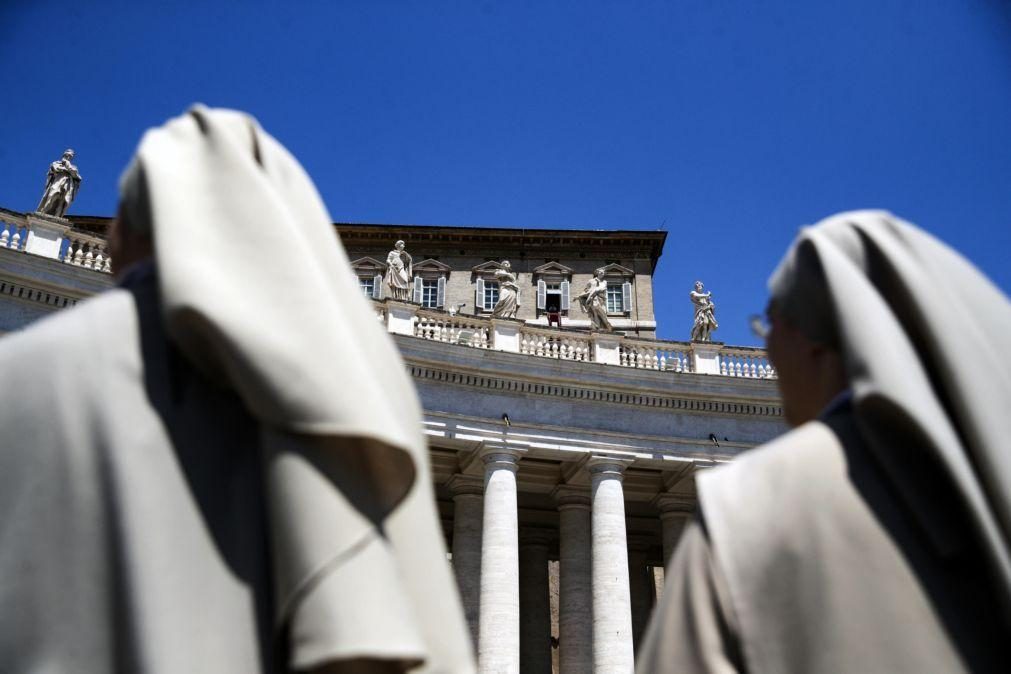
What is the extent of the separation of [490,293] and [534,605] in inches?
797

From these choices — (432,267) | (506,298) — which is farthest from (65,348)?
(432,267)

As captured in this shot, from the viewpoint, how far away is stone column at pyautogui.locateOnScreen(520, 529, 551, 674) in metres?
28.0

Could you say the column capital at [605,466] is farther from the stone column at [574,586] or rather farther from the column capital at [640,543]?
the column capital at [640,543]

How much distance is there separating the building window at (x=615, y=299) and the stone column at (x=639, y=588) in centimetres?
1646

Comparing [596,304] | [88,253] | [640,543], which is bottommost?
[640,543]

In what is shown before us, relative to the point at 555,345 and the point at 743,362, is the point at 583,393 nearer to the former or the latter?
the point at 555,345

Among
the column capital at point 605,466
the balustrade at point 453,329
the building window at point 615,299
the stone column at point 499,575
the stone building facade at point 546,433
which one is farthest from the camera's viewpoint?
the building window at point 615,299

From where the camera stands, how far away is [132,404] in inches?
79.2

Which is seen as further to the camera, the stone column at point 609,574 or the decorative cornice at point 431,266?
the decorative cornice at point 431,266

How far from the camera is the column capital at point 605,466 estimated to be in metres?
24.2

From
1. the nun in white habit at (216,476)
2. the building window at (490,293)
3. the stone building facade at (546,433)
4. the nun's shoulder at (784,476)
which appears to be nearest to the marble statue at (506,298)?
the stone building facade at (546,433)

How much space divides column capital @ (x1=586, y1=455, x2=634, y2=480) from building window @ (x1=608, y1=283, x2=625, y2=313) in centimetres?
2174

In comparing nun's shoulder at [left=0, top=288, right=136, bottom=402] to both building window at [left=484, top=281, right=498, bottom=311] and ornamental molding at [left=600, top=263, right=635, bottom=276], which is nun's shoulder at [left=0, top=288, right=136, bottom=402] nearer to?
building window at [left=484, top=281, right=498, bottom=311]

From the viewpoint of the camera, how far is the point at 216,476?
6.82 feet
